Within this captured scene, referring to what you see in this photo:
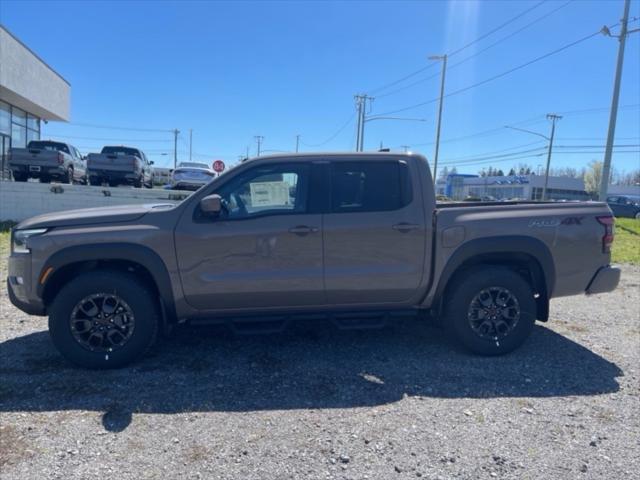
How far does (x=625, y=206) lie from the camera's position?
33.4m

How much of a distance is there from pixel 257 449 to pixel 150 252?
1946mm

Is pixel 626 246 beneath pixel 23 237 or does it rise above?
beneath

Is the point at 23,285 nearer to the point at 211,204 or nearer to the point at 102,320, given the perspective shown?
the point at 102,320

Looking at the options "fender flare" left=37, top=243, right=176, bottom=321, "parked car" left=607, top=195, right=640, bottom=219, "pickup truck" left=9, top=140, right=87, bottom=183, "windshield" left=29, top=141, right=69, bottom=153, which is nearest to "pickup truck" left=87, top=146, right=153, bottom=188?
"pickup truck" left=9, top=140, right=87, bottom=183

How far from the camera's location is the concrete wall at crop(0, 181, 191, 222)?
13.9m

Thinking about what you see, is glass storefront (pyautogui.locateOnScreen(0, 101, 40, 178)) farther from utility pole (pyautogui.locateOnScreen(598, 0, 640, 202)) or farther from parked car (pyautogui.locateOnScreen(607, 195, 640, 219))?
parked car (pyautogui.locateOnScreen(607, 195, 640, 219))

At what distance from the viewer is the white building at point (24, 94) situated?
20609mm

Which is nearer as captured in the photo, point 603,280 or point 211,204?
point 211,204

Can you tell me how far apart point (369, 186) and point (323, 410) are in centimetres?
206

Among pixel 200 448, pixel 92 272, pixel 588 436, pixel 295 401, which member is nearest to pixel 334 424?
Result: pixel 295 401

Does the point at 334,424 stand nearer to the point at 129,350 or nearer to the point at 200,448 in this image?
the point at 200,448

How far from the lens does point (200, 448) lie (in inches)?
122

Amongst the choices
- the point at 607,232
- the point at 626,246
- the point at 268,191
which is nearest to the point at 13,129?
the point at 268,191

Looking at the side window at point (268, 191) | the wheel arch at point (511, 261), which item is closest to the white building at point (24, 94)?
the side window at point (268, 191)
